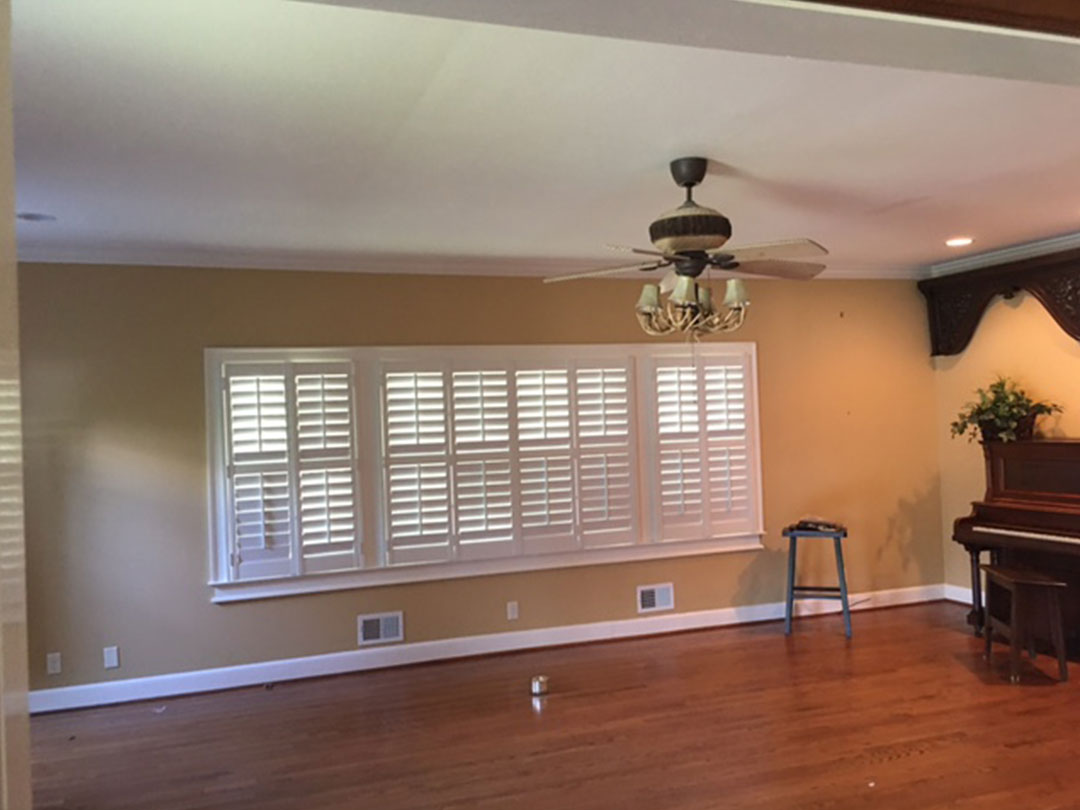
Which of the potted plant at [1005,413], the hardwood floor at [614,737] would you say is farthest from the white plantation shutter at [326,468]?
the potted plant at [1005,413]

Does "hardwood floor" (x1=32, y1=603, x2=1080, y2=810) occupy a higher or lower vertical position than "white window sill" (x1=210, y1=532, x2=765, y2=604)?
lower

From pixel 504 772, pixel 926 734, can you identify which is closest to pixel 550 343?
pixel 504 772

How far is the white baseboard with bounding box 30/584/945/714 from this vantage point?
4250 mm

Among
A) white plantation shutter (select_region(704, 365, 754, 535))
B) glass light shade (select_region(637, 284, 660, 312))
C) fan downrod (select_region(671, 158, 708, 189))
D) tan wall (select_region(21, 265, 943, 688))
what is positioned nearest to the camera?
fan downrod (select_region(671, 158, 708, 189))

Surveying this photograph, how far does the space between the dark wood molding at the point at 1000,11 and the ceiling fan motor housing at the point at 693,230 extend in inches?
62.3

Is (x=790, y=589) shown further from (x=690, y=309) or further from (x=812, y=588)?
(x=690, y=309)

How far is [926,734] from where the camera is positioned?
11.6ft

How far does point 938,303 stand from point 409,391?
403 cm

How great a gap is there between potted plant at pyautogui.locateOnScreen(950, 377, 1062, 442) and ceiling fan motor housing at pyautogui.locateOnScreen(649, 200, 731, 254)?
3138 mm

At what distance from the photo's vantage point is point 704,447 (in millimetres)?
5340

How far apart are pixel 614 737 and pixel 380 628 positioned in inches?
70.1

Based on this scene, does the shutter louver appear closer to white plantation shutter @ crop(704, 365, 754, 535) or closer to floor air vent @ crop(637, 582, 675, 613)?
floor air vent @ crop(637, 582, 675, 613)

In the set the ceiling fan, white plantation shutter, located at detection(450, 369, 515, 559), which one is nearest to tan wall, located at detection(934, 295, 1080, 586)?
the ceiling fan

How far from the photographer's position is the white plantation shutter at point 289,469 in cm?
446
